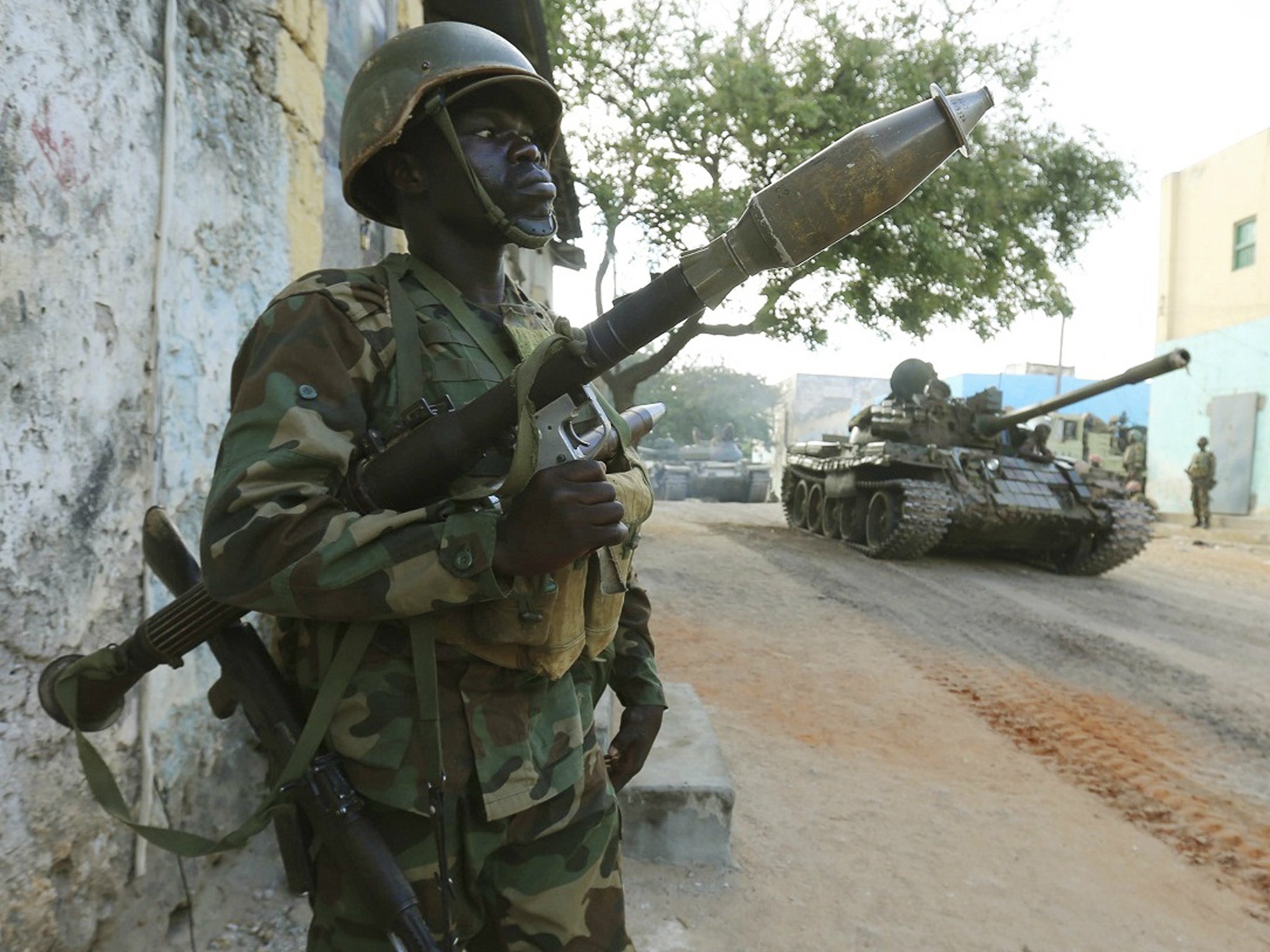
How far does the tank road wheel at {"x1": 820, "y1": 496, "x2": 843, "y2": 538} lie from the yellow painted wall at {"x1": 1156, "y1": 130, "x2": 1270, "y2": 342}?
34.8ft

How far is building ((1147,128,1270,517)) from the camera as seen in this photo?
17.9 metres

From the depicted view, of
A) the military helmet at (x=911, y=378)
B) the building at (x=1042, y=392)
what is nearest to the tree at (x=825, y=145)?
the military helmet at (x=911, y=378)

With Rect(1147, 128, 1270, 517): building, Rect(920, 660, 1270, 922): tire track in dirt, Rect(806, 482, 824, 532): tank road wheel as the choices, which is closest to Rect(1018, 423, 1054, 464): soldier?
Rect(806, 482, 824, 532): tank road wheel

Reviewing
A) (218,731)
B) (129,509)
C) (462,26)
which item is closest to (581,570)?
(462,26)

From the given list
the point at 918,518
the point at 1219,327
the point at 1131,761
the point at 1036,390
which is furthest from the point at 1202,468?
the point at 1036,390

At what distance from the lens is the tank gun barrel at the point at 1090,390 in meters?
9.65

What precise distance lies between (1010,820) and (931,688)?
1998 millimetres

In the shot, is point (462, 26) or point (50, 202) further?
point (50, 202)

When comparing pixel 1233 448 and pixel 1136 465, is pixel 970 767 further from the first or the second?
pixel 1136 465

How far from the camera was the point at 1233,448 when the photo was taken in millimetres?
18109

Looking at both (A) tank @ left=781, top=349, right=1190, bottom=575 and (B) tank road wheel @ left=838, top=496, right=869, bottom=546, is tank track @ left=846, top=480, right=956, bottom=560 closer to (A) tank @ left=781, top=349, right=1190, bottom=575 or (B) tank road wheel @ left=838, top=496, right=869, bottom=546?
(A) tank @ left=781, top=349, right=1190, bottom=575

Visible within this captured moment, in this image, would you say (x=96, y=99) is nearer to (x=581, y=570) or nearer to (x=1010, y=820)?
(x=581, y=570)

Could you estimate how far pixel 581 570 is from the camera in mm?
1496

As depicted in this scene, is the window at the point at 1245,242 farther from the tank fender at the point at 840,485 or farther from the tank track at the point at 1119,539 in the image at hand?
the tank fender at the point at 840,485
